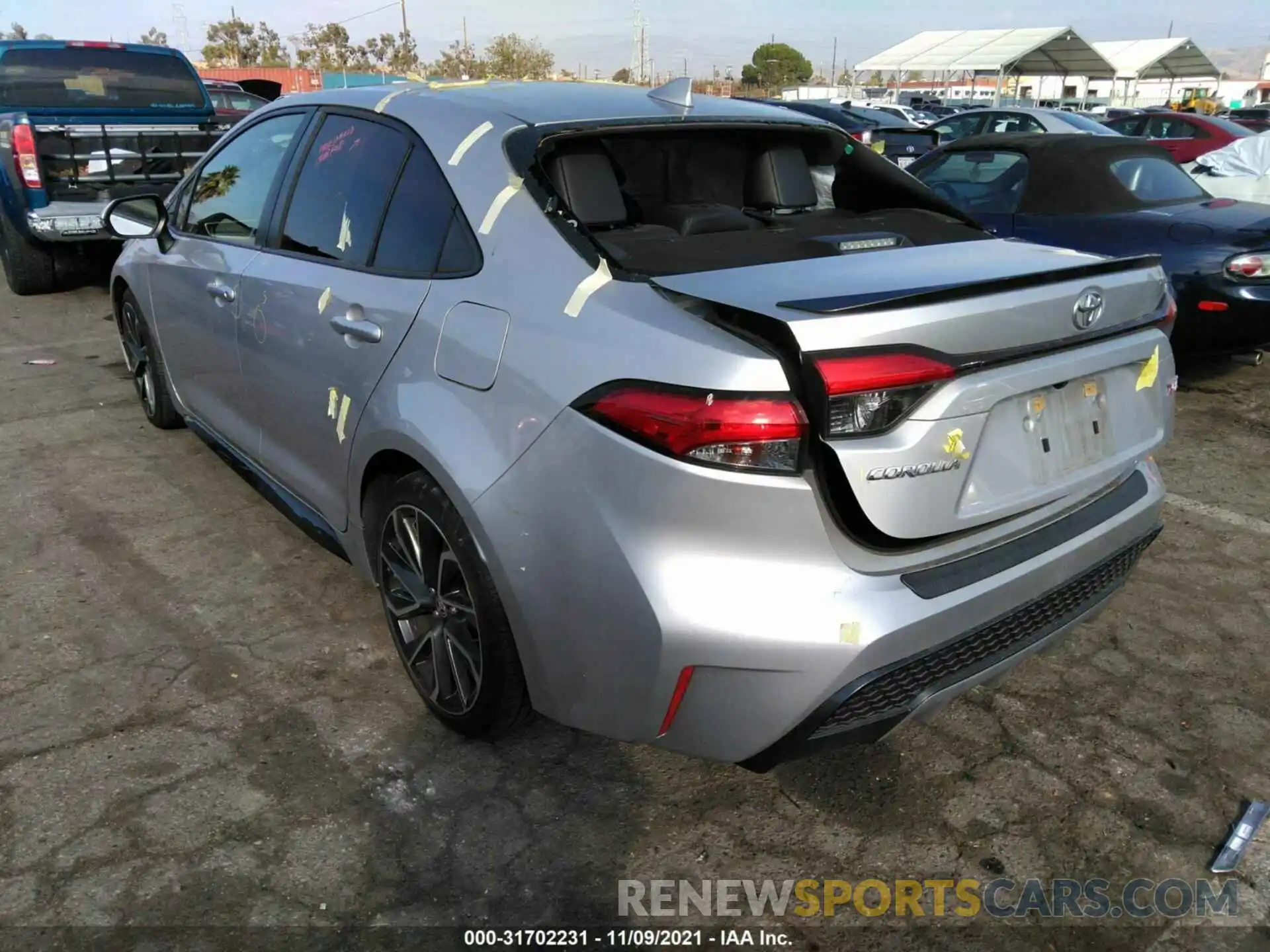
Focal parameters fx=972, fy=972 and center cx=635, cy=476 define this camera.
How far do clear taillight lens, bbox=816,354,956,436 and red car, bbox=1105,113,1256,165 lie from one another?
1285 centimetres

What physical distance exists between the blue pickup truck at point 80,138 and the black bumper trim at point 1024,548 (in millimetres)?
7616

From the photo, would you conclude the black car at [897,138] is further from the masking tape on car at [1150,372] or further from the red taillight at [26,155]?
the masking tape on car at [1150,372]

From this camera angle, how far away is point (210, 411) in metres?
3.87

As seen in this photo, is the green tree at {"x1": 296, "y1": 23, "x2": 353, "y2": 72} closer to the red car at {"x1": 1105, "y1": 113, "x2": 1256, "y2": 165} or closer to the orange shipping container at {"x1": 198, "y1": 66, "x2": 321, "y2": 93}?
the orange shipping container at {"x1": 198, "y1": 66, "x2": 321, "y2": 93}

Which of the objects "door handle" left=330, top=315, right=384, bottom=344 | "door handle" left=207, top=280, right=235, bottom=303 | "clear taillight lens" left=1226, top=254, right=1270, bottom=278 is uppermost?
"door handle" left=330, top=315, right=384, bottom=344

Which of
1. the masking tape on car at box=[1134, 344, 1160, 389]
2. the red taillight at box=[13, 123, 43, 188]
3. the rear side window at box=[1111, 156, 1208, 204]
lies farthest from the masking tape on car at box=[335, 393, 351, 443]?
the red taillight at box=[13, 123, 43, 188]

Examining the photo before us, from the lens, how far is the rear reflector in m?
1.92

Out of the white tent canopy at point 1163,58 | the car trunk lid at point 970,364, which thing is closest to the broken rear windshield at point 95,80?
the car trunk lid at point 970,364

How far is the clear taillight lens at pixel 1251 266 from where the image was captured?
5.17 m

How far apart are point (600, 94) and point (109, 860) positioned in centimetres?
243

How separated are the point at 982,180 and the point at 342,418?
16.9 feet

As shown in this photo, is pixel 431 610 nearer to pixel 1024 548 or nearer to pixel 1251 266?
pixel 1024 548

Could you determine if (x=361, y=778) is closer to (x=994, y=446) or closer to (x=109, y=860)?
(x=109, y=860)

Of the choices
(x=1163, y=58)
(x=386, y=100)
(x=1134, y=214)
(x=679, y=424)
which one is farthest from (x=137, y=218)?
(x=1163, y=58)
